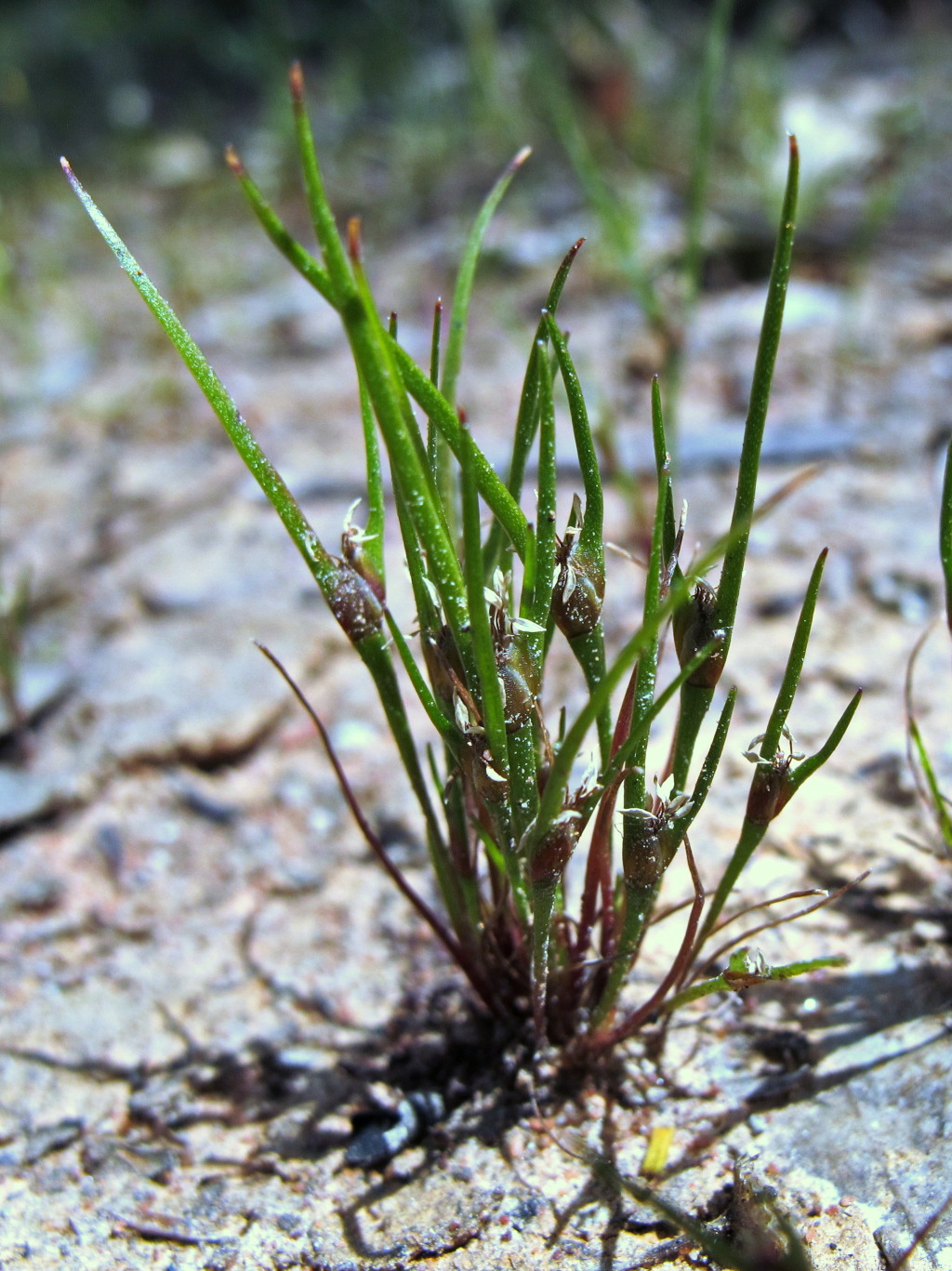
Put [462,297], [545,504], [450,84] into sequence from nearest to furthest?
Result: 1. [545,504]
2. [462,297]
3. [450,84]

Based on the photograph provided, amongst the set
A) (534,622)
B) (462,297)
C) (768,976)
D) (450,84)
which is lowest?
(768,976)

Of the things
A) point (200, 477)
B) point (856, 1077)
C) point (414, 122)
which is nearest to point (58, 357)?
point (200, 477)

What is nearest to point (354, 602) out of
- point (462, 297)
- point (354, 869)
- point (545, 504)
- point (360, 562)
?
point (360, 562)

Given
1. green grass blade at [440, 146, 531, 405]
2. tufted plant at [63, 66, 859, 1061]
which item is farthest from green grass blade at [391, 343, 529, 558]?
green grass blade at [440, 146, 531, 405]

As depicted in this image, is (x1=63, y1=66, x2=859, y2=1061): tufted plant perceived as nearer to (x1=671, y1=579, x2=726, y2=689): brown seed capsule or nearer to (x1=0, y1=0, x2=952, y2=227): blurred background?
(x1=671, y1=579, x2=726, y2=689): brown seed capsule

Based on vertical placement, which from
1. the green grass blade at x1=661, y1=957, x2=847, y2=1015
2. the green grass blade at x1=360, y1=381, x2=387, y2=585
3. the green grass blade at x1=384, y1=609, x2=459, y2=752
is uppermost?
the green grass blade at x1=360, y1=381, x2=387, y2=585

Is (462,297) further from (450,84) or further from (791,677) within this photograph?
(450,84)

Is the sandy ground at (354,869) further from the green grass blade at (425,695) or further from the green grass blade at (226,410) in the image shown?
the green grass blade at (226,410)

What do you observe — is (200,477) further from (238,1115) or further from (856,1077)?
(856,1077)
